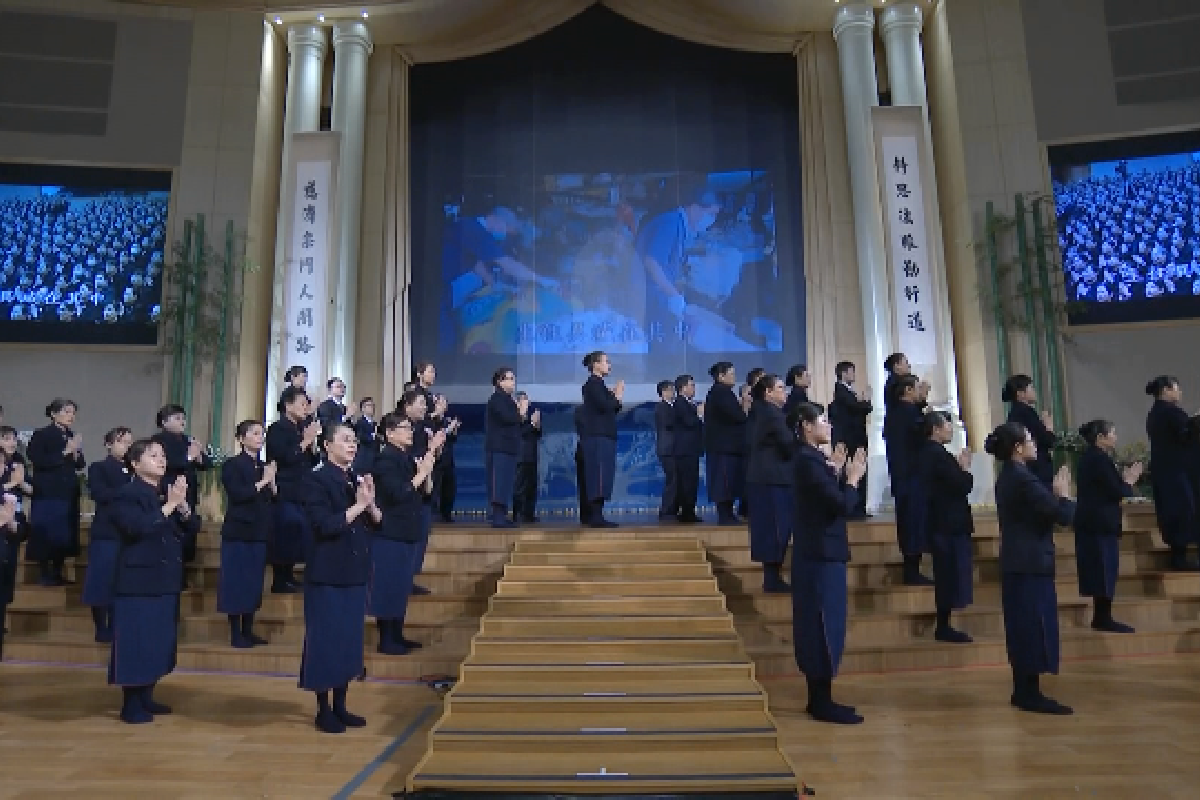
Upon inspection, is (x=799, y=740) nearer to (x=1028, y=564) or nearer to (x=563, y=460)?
(x=1028, y=564)

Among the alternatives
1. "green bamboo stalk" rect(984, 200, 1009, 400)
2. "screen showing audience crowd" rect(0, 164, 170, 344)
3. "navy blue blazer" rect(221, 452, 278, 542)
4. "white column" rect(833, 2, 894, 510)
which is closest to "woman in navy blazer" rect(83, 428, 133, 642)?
"navy blue blazer" rect(221, 452, 278, 542)

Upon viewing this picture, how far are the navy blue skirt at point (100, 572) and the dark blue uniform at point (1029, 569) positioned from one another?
5001 millimetres

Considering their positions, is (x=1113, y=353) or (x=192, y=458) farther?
(x=1113, y=353)

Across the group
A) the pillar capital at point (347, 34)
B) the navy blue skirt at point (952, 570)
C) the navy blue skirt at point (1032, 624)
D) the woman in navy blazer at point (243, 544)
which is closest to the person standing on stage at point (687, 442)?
the navy blue skirt at point (952, 570)

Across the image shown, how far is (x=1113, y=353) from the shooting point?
8.43 meters

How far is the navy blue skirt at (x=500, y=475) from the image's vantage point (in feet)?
21.0

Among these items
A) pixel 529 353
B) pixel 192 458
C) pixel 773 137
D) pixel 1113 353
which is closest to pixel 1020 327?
pixel 1113 353

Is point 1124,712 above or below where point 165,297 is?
below

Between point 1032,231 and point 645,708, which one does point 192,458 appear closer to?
point 645,708

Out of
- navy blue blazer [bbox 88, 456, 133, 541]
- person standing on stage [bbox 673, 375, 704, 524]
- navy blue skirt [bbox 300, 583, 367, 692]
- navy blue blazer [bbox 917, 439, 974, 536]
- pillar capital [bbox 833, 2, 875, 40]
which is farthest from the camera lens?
pillar capital [bbox 833, 2, 875, 40]

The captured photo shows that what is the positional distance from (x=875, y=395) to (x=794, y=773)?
6.43 m

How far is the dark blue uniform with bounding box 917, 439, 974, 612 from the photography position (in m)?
4.89

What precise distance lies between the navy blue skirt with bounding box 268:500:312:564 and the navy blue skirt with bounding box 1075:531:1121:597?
4.85 metres

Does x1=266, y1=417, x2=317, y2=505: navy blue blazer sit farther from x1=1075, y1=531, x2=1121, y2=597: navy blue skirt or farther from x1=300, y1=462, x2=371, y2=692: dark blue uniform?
x1=1075, y1=531, x2=1121, y2=597: navy blue skirt
